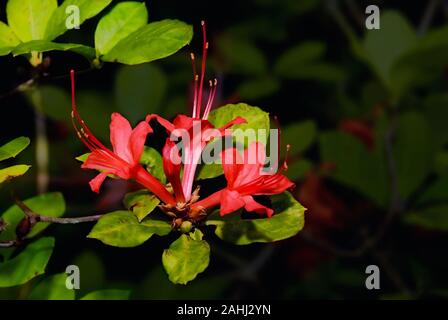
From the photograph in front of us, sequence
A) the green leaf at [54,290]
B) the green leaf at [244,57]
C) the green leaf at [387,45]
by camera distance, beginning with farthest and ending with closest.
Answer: the green leaf at [244,57]
the green leaf at [387,45]
the green leaf at [54,290]

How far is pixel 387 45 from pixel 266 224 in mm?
1192

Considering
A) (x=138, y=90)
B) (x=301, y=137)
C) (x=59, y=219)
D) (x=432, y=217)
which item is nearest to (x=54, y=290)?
(x=59, y=219)

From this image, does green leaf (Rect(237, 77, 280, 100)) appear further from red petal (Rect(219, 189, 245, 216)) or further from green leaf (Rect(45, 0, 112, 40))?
red petal (Rect(219, 189, 245, 216))

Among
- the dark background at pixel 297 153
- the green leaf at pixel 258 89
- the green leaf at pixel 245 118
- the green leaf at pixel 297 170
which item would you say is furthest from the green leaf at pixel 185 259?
the green leaf at pixel 258 89

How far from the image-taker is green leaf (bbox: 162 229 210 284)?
0.83 m

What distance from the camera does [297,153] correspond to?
160cm

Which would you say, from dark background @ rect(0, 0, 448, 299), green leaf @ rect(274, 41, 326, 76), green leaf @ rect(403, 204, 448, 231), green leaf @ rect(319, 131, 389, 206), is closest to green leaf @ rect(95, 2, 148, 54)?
dark background @ rect(0, 0, 448, 299)

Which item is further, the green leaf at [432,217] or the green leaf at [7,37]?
the green leaf at [432,217]

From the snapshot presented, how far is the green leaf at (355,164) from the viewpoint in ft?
5.53

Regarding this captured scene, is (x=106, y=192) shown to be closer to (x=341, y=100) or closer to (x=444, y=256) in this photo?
(x=341, y=100)

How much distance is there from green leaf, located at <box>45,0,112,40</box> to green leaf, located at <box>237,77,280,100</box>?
1.05 m

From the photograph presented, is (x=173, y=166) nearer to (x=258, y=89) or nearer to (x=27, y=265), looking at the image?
(x=27, y=265)

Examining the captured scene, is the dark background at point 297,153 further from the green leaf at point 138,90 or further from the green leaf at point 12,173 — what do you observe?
the green leaf at point 12,173

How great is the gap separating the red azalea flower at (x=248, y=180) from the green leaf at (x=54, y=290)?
1.20 feet
